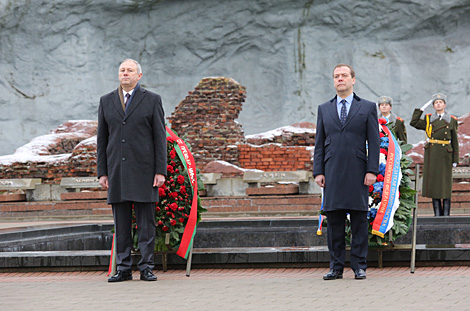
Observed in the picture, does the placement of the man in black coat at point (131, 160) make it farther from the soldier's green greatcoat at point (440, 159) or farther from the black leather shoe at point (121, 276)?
the soldier's green greatcoat at point (440, 159)

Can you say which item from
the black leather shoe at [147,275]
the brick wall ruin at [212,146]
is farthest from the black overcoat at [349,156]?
the brick wall ruin at [212,146]

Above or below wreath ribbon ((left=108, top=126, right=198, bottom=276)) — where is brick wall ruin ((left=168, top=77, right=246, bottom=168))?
above

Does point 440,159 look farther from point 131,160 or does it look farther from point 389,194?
point 131,160

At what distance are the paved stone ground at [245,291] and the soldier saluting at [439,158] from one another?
6.03 m

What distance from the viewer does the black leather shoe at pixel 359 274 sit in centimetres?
666

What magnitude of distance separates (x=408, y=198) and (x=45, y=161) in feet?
51.8

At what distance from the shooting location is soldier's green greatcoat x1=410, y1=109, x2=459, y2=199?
13.0 meters

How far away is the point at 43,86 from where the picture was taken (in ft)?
114

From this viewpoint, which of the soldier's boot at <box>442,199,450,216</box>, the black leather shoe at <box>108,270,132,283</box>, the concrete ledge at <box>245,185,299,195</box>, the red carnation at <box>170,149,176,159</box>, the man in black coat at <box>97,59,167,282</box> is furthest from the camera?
the concrete ledge at <box>245,185,299,195</box>

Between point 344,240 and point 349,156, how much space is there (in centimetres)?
68

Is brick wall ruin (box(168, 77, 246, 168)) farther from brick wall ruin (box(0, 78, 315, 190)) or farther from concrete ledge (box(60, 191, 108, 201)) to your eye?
concrete ledge (box(60, 191, 108, 201))

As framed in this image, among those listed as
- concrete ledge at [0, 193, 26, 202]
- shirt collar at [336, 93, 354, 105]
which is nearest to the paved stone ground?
shirt collar at [336, 93, 354, 105]

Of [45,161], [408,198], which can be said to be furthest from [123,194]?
[45,161]

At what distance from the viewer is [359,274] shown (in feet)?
21.9
